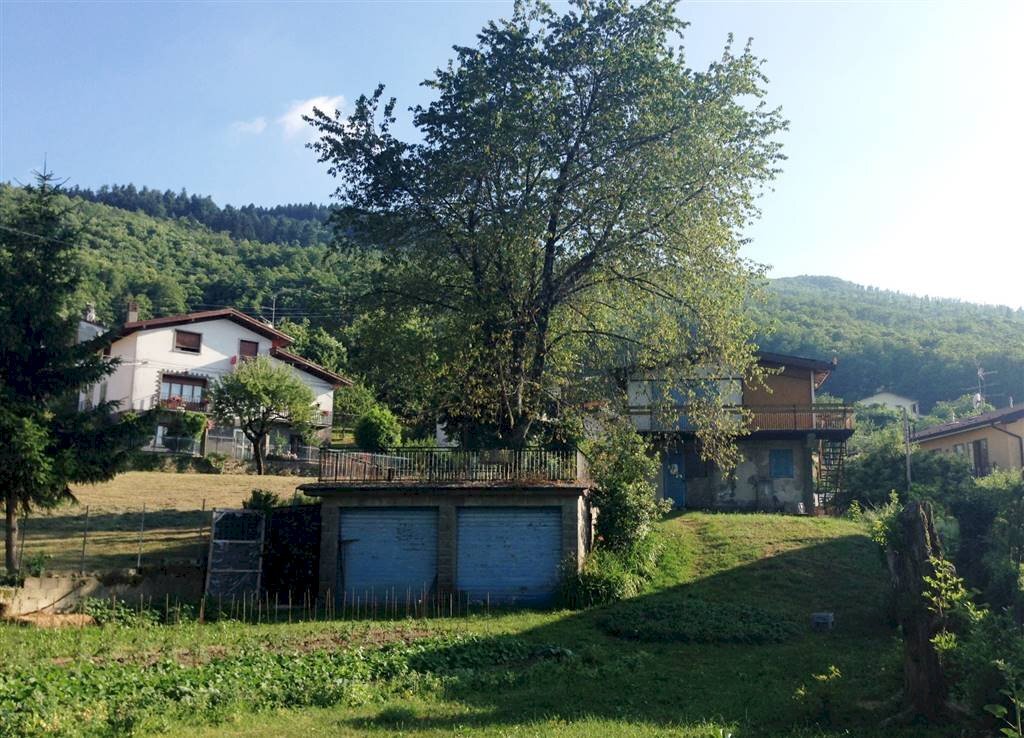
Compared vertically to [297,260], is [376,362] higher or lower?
lower

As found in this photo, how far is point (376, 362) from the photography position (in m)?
26.7

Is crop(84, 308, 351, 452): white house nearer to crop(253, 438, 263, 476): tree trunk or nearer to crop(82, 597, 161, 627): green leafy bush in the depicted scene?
crop(253, 438, 263, 476): tree trunk

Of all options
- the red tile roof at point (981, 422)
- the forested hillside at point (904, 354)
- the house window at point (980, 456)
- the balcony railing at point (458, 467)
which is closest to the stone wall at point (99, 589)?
the balcony railing at point (458, 467)

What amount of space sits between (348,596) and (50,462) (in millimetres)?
7947

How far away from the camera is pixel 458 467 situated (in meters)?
25.5

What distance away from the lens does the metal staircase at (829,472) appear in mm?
38031

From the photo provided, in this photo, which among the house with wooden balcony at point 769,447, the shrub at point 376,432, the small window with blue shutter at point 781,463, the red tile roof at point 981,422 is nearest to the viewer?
the house with wooden balcony at point 769,447

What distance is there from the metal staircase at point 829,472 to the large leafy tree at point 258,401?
77.6 feet

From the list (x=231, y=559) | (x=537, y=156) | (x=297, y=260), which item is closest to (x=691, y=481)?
(x=537, y=156)

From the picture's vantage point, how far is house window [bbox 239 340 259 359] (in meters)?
56.7

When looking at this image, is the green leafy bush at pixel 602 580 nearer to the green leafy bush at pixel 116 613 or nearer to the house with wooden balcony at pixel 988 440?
the green leafy bush at pixel 116 613

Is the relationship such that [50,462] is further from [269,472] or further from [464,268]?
[269,472]

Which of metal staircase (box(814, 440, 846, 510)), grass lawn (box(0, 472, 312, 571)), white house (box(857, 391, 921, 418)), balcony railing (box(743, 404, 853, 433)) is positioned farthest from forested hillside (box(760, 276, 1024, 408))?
grass lawn (box(0, 472, 312, 571))

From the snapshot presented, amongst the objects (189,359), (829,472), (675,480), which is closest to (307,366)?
(189,359)
